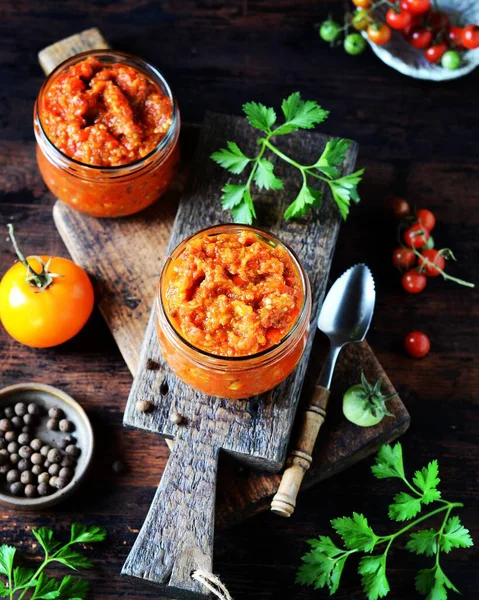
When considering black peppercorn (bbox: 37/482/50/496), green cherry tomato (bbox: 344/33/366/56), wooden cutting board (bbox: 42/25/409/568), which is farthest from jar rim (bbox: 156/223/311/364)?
green cherry tomato (bbox: 344/33/366/56)

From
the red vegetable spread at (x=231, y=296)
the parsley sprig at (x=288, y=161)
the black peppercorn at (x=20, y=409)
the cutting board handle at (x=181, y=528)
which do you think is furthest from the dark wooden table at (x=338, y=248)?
the red vegetable spread at (x=231, y=296)

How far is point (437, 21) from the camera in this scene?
13.2 ft

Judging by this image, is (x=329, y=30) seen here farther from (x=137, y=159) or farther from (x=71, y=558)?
(x=71, y=558)

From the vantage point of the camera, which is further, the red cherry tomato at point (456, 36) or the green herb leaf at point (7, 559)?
the red cherry tomato at point (456, 36)

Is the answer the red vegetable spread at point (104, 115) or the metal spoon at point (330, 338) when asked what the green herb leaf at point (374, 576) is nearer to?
the metal spoon at point (330, 338)

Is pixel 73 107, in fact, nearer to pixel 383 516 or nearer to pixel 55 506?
pixel 55 506

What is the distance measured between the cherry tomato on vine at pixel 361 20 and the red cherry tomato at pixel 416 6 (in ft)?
0.62

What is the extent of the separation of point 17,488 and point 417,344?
69.4 inches

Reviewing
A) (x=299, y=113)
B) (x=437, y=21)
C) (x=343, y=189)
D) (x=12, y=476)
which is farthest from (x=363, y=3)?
(x=12, y=476)

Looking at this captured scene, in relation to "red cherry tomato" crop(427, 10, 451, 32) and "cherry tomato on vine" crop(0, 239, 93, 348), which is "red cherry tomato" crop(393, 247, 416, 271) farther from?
"cherry tomato on vine" crop(0, 239, 93, 348)

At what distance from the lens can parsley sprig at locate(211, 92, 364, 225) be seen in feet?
10.6

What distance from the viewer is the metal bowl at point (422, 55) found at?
3.96 m

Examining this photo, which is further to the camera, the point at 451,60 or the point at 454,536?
the point at 451,60

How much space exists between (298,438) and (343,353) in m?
0.44
